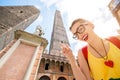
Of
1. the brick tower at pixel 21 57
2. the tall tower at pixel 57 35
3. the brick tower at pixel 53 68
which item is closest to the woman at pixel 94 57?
the brick tower at pixel 21 57

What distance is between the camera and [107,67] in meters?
1.00

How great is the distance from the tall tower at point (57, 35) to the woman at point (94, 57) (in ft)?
86.7

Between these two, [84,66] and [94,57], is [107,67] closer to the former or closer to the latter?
[94,57]

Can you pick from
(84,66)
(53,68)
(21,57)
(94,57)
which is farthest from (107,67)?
(53,68)

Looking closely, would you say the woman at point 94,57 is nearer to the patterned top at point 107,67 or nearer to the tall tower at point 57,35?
the patterned top at point 107,67

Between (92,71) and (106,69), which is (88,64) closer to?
(92,71)

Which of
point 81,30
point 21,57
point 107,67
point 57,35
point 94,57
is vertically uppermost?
point 57,35

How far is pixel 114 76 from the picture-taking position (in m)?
0.94

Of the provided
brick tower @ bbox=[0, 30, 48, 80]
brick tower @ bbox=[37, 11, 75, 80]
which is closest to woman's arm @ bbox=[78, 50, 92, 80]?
brick tower @ bbox=[0, 30, 48, 80]

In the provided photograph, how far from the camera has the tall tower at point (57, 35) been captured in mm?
28833

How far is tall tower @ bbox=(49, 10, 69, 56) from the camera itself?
28833mm

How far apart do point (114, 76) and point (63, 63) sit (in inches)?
735

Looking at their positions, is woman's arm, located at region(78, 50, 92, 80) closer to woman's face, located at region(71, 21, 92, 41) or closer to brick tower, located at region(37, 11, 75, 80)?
woman's face, located at region(71, 21, 92, 41)

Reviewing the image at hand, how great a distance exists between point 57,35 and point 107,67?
106 feet
